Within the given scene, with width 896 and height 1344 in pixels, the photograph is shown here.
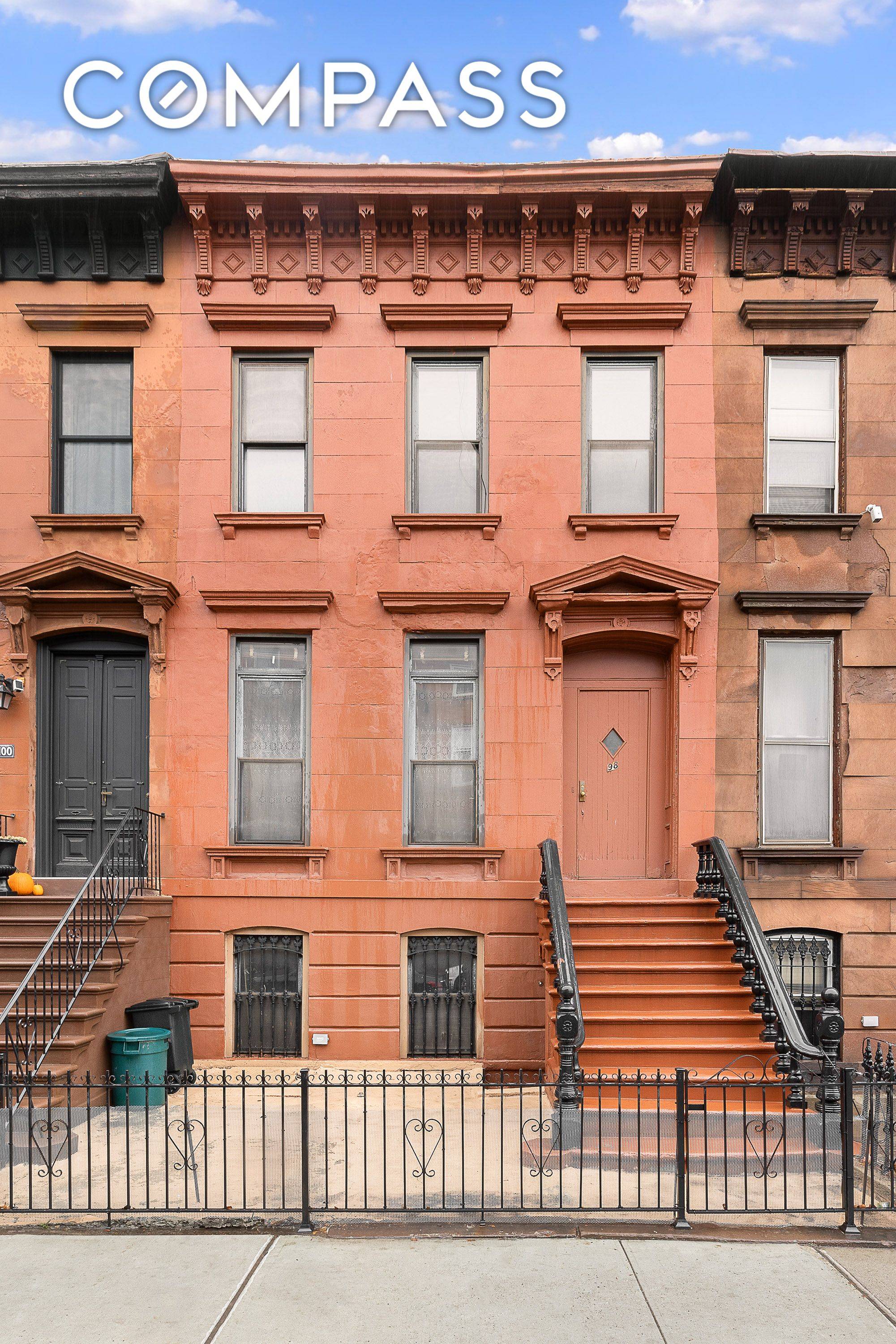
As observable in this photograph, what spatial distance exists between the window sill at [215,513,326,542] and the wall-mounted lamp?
2909 millimetres

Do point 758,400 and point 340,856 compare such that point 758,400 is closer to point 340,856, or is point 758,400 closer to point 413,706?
point 413,706

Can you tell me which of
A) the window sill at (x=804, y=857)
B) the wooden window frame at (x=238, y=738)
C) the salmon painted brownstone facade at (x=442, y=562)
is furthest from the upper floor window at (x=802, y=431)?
the wooden window frame at (x=238, y=738)

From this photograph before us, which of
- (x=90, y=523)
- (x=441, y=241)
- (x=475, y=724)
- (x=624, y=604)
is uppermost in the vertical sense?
(x=441, y=241)

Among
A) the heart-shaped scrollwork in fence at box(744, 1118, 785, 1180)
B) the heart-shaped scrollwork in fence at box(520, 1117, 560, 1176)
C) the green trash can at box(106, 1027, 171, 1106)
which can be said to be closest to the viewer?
the heart-shaped scrollwork in fence at box(520, 1117, 560, 1176)

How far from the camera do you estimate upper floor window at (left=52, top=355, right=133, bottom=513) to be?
1166 centimetres

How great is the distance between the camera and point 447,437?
11633mm

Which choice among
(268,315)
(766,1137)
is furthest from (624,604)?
(766,1137)

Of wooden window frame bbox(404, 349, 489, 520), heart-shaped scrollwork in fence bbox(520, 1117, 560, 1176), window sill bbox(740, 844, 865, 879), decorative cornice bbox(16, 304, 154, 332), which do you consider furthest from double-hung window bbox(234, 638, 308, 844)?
window sill bbox(740, 844, 865, 879)

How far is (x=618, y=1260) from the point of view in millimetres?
5934

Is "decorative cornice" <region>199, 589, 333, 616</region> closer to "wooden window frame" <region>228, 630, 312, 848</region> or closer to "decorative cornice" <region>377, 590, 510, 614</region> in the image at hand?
"wooden window frame" <region>228, 630, 312, 848</region>

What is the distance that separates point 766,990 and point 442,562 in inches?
225

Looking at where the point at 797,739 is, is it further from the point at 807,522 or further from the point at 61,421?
the point at 61,421

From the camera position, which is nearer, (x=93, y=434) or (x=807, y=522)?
(x=807, y=522)

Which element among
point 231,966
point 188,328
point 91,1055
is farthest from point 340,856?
point 188,328
